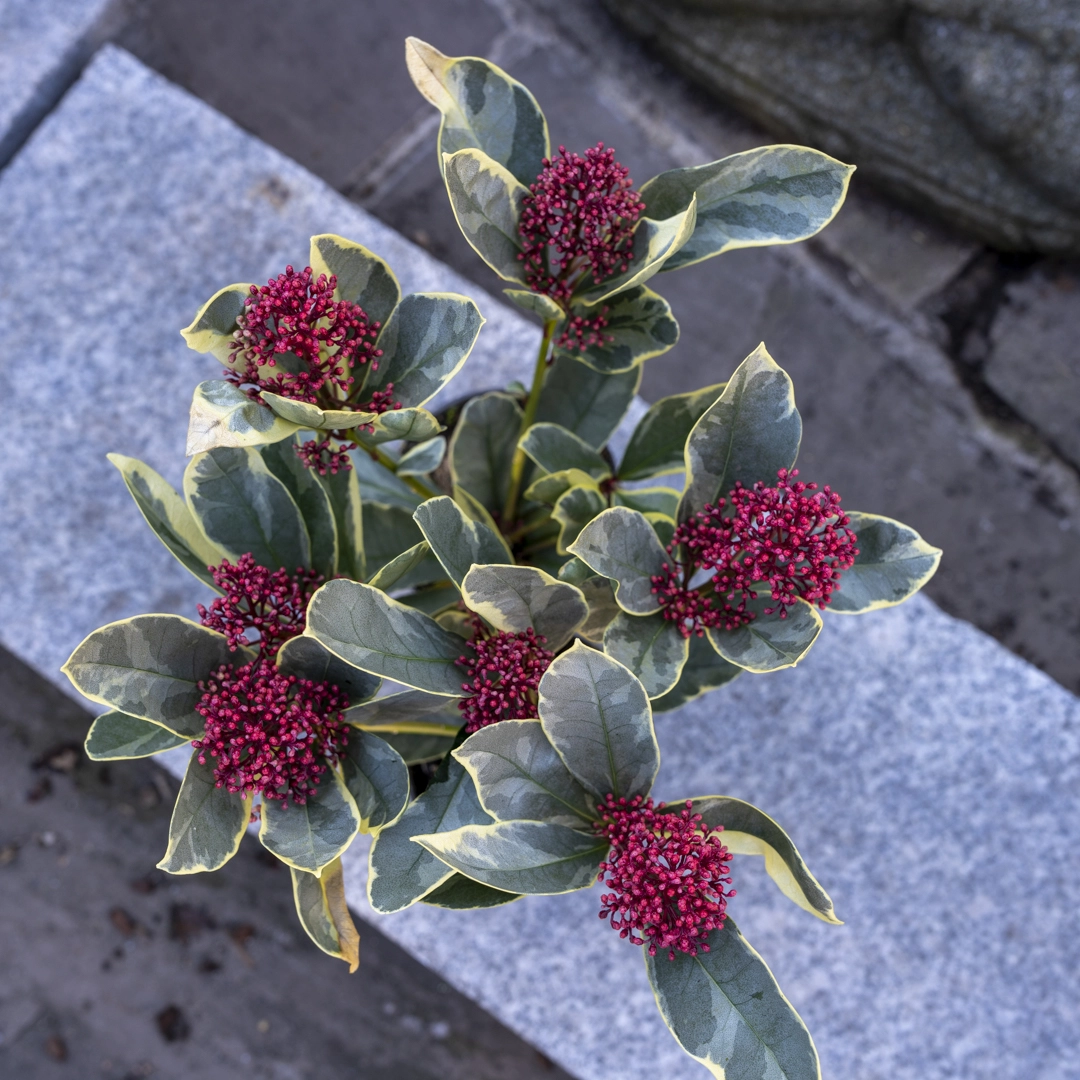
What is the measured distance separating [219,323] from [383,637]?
238 mm

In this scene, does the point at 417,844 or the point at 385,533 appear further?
the point at 385,533

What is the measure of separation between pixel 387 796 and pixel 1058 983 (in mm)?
1003

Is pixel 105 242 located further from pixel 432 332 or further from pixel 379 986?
pixel 379 986

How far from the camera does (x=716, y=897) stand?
660mm

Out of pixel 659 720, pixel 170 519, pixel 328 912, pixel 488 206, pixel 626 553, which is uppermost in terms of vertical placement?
pixel 488 206

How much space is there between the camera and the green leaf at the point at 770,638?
2.14 ft

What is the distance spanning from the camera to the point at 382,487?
3.16ft

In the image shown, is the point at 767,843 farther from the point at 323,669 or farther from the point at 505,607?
the point at 323,669

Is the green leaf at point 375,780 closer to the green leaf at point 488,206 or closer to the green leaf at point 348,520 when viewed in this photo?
the green leaf at point 348,520

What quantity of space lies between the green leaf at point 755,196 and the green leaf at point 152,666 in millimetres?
461

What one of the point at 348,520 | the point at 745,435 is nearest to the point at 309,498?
the point at 348,520

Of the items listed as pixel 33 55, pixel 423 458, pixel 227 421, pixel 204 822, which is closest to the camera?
pixel 227 421

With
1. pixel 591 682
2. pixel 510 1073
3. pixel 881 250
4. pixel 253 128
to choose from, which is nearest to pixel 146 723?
pixel 591 682

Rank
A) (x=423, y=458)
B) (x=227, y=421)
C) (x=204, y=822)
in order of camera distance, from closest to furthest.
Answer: (x=227, y=421) < (x=204, y=822) < (x=423, y=458)
